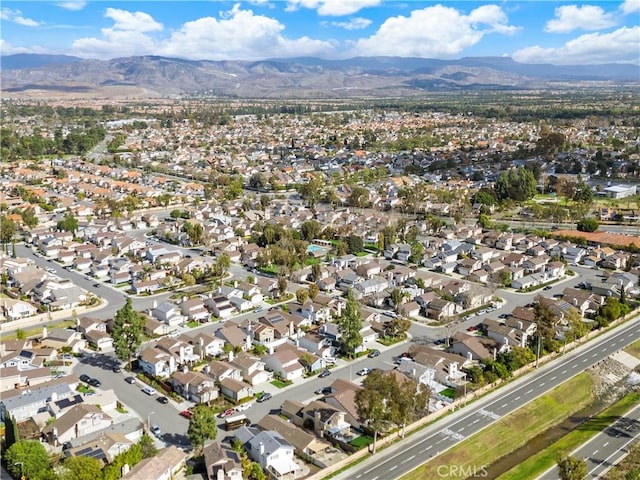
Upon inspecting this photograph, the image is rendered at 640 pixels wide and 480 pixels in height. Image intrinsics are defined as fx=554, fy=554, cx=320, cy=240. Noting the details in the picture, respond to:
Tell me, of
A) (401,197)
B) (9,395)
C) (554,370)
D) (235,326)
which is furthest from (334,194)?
(9,395)

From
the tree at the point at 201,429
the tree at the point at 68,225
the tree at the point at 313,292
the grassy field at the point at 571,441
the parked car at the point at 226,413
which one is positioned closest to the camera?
the tree at the point at 201,429

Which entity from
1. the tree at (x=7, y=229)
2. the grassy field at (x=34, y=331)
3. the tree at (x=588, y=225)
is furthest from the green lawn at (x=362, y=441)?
the tree at (x=7, y=229)

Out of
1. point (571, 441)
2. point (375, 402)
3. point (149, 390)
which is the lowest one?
point (571, 441)

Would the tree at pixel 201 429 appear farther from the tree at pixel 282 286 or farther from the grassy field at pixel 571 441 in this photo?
the tree at pixel 282 286

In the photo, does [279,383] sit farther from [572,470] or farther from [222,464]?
[572,470]

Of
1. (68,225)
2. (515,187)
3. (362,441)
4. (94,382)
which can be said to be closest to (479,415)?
(362,441)

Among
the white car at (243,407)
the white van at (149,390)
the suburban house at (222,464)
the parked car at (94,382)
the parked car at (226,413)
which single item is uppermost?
the suburban house at (222,464)

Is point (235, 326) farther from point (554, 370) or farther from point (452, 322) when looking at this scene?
point (554, 370)
